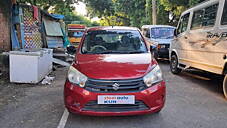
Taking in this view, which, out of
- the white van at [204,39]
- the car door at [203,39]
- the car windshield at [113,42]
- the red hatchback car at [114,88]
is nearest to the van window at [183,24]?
the white van at [204,39]

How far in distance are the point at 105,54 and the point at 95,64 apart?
700mm

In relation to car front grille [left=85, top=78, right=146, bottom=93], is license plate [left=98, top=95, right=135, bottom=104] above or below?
below

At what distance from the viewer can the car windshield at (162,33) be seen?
11367 millimetres

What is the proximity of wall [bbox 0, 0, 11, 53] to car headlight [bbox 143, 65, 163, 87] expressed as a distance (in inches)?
252

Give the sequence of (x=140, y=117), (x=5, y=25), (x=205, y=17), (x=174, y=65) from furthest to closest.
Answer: (x=174, y=65)
(x=5, y=25)
(x=205, y=17)
(x=140, y=117)

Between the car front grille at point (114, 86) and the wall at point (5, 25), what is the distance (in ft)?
19.3

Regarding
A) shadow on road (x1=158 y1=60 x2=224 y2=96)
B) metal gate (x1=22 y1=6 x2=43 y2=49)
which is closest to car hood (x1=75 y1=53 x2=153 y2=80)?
shadow on road (x1=158 y1=60 x2=224 y2=96)

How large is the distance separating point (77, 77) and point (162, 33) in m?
8.64

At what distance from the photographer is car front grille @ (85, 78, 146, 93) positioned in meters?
3.47

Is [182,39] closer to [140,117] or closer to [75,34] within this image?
[140,117]

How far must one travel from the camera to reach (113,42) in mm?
5035

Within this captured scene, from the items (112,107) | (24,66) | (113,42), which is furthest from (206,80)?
(24,66)

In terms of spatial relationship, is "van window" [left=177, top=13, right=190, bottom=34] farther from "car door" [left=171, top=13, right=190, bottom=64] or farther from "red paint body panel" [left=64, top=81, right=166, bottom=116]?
"red paint body panel" [left=64, top=81, right=166, bottom=116]

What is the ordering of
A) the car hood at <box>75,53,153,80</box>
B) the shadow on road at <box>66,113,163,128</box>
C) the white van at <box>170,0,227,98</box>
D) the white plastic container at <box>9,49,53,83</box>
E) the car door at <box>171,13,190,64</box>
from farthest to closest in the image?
the car door at <box>171,13,190,64</box>, the white plastic container at <box>9,49,53,83</box>, the white van at <box>170,0,227,98</box>, the shadow on road at <box>66,113,163,128</box>, the car hood at <box>75,53,153,80</box>
